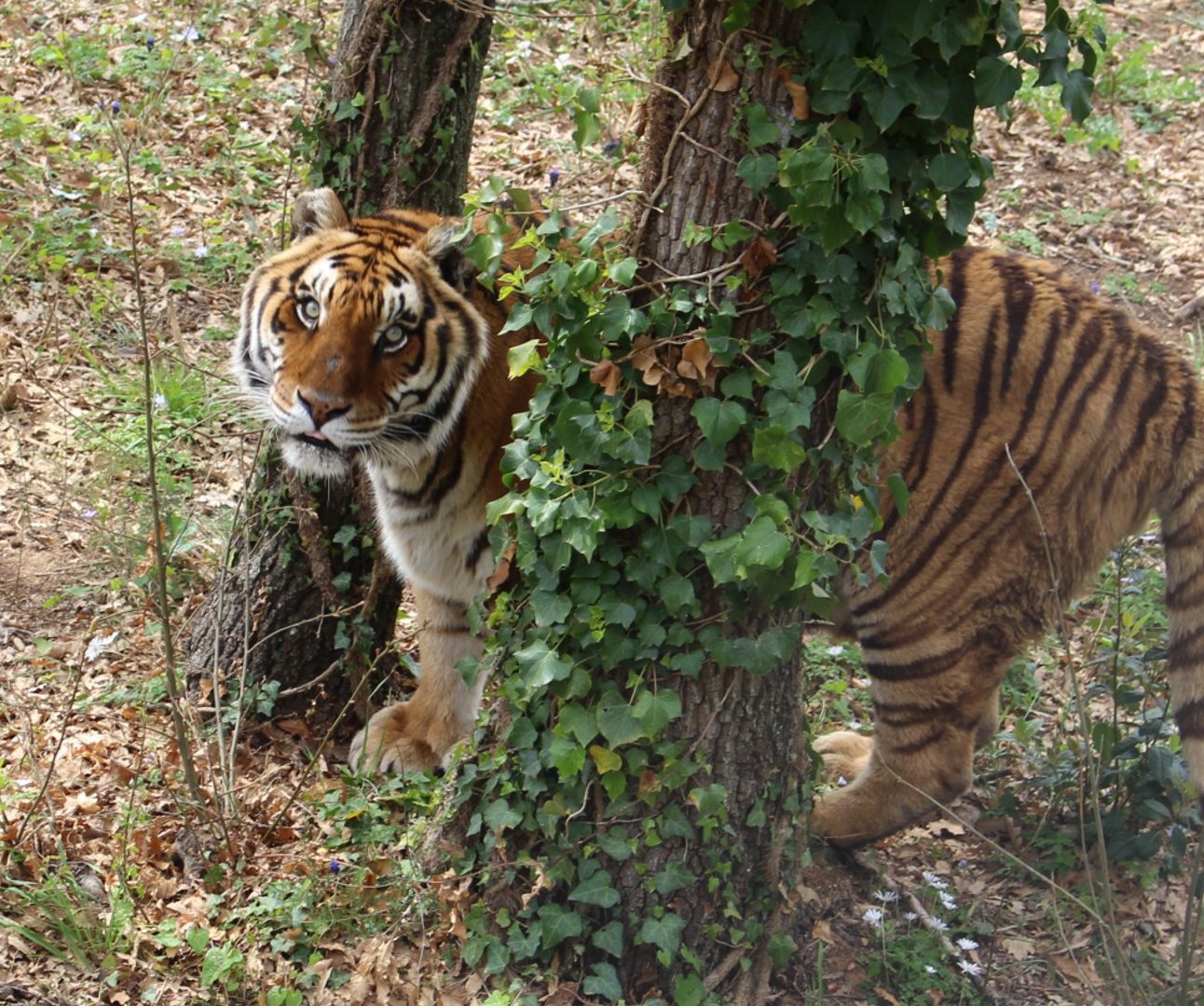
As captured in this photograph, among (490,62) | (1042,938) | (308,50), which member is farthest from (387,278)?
(490,62)

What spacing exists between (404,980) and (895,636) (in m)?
1.93

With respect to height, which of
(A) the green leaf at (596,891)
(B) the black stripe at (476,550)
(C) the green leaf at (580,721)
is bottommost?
(A) the green leaf at (596,891)

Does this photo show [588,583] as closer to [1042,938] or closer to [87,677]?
[1042,938]

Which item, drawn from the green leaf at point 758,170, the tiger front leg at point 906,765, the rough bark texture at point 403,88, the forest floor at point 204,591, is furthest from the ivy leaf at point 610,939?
the rough bark texture at point 403,88

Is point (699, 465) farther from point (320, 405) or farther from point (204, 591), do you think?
point (204, 591)

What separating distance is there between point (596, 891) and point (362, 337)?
173 cm

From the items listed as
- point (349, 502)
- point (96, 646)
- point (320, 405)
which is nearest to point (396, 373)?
point (320, 405)

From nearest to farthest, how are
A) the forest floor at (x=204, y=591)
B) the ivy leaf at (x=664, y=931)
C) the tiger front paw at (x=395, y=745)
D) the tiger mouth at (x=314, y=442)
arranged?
the ivy leaf at (x=664, y=931) < the forest floor at (x=204, y=591) < the tiger mouth at (x=314, y=442) < the tiger front paw at (x=395, y=745)

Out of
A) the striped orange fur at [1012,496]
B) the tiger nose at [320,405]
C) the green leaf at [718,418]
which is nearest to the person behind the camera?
the green leaf at [718,418]

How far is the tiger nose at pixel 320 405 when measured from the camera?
378 cm

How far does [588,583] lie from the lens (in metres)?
3.04

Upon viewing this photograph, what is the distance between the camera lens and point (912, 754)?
4414mm

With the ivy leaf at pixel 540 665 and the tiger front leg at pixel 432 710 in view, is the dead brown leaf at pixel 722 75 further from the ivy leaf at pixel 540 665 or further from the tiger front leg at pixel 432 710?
the tiger front leg at pixel 432 710

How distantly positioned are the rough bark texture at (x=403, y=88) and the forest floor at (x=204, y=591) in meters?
0.27
